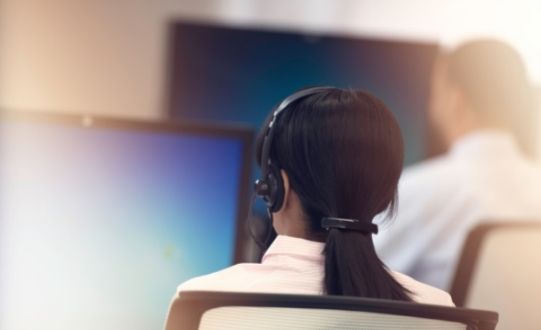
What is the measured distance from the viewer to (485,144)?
228cm

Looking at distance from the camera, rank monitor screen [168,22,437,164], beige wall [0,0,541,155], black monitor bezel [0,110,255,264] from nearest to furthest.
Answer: black monitor bezel [0,110,255,264], monitor screen [168,22,437,164], beige wall [0,0,541,155]

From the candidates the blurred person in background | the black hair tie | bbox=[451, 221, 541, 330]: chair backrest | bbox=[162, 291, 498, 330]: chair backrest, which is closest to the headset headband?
the black hair tie

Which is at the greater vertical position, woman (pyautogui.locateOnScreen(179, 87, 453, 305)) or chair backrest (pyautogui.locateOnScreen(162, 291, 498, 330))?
woman (pyautogui.locateOnScreen(179, 87, 453, 305))

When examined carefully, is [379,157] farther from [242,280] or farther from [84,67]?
[84,67]

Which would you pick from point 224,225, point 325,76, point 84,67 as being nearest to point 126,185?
point 224,225

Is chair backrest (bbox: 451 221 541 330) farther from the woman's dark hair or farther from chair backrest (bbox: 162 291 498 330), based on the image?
chair backrest (bbox: 162 291 498 330)

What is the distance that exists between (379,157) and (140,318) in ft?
1.81

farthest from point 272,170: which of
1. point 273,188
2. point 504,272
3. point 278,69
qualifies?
point 278,69

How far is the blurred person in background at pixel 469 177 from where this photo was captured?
218 centimetres

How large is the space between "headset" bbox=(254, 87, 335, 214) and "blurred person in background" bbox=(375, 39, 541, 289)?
105 centimetres

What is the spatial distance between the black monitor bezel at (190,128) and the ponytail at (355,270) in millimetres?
418

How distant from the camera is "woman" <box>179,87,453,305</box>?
3.32 ft

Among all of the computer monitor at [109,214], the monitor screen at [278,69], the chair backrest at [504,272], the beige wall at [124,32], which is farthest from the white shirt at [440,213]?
the beige wall at [124,32]

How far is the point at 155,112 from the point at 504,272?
2049 millimetres
